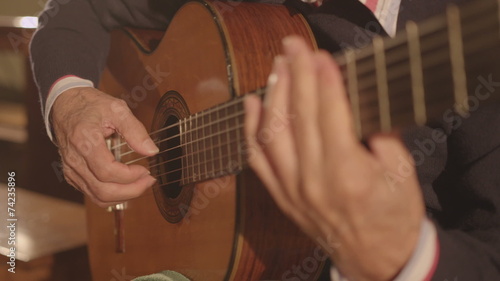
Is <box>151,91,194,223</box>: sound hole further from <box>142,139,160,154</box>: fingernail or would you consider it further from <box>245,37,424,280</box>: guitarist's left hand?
<box>245,37,424,280</box>: guitarist's left hand

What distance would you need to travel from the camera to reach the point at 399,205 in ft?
1.72

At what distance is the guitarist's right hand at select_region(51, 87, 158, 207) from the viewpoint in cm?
99

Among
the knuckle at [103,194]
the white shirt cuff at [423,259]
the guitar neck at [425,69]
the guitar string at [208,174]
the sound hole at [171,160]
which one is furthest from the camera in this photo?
the knuckle at [103,194]

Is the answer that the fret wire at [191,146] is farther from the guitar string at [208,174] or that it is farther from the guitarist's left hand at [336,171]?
the guitarist's left hand at [336,171]

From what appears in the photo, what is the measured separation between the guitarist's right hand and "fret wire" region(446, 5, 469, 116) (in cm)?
63

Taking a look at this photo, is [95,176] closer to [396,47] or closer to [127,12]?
[127,12]

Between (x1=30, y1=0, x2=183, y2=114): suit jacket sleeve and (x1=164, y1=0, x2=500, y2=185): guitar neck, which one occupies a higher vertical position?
(x1=30, y1=0, x2=183, y2=114): suit jacket sleeve

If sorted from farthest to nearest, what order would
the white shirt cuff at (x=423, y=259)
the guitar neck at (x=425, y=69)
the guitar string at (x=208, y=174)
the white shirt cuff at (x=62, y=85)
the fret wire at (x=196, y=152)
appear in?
the white shirt cuff at (x=62, y=85) < the fret wire at (x=196, y=152) < the guitar string at (x=208, y=174) < the white shirt cuff at (x=423, y=259) < the guitar neck at (x=425, y=69)

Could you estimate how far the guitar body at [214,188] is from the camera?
76 centimetres

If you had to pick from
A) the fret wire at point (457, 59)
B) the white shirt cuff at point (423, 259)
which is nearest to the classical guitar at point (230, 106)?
the fret wire at point (457, 59)

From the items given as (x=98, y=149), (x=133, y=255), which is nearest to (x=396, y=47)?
(x=98, y=149)

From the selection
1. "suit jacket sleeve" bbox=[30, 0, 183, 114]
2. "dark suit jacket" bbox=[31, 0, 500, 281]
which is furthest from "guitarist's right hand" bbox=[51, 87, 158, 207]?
"dark suit jacket" bbox=[31, 0, 500, 281]

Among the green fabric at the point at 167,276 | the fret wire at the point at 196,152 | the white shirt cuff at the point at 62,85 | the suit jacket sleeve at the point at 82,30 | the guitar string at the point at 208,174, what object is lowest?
the green fabric at the point at 167,276

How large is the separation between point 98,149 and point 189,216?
0.27 m
